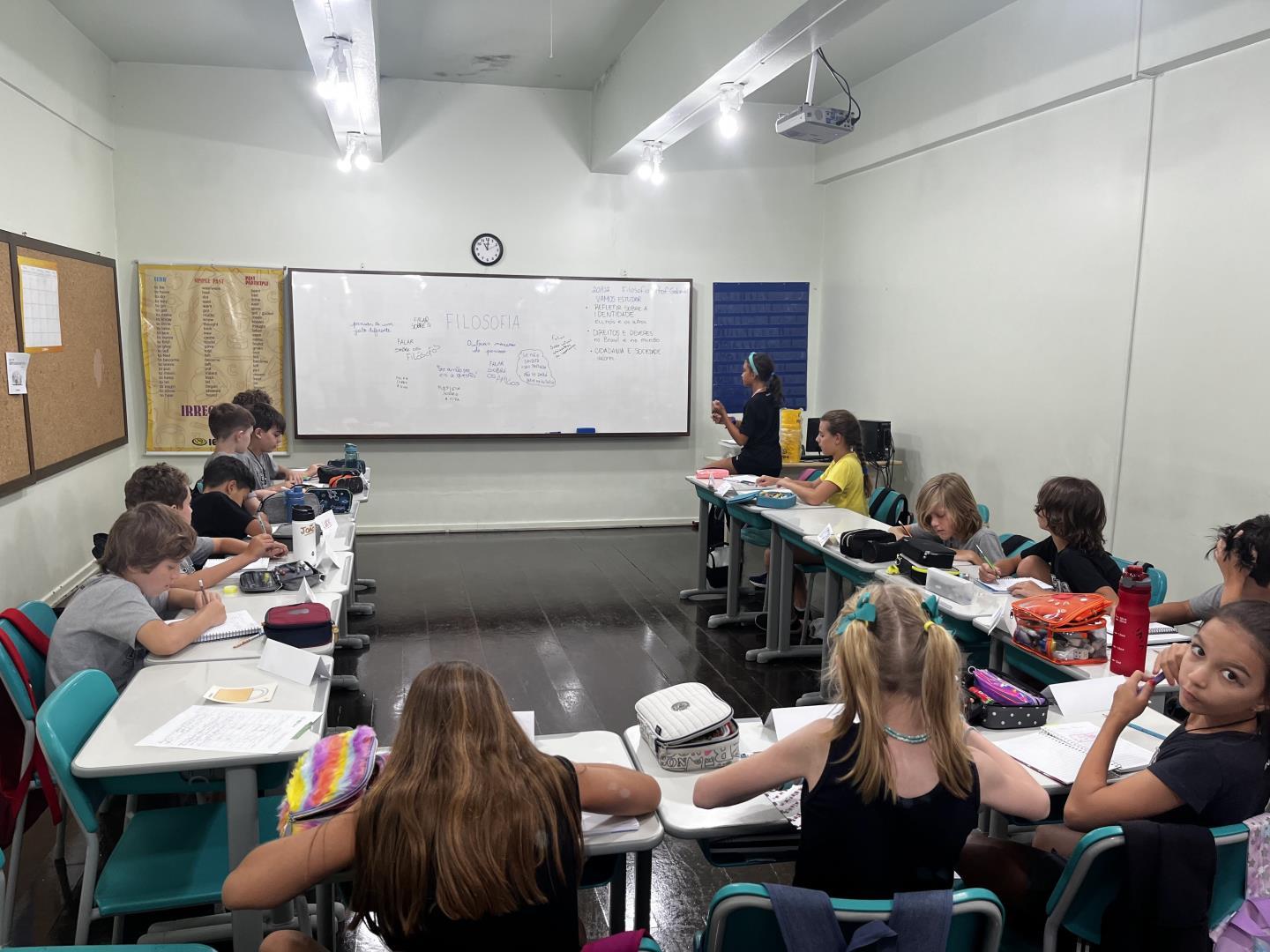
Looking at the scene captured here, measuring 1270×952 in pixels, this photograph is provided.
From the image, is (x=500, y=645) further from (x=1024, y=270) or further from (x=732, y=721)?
(x=1024, y=270)

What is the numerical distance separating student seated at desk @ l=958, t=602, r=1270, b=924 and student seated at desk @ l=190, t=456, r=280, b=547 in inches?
118

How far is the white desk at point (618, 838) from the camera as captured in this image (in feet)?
5.17

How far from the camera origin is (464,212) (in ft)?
22.2

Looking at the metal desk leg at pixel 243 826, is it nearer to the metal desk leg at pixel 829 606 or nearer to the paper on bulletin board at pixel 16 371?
the metal desk leg at pixel 829 606

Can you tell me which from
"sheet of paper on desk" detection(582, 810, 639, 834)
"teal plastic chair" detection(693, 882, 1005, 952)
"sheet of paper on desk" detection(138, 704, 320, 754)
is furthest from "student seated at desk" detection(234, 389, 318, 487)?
"teal plastic chair" detection(693, 882, 1005, 952)

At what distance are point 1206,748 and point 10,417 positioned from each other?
192 inches

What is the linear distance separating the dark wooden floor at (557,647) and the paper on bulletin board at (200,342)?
1.49 metres

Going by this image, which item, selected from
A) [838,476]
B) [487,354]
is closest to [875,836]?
[838,476]

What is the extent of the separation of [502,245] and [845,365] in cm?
284

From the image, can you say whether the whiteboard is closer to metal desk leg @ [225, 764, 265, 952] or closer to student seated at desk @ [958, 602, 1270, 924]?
metal desk leg @ [225, 764, 265, 952]

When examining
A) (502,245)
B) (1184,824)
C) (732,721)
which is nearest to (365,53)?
(502,245)

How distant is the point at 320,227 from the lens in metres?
6.53

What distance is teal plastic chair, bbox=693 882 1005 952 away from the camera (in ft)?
4.10

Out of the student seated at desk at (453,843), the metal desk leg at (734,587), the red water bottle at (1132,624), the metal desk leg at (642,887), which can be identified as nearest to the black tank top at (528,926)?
the student seated at desk at (453,843)
